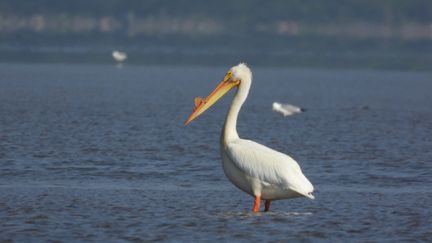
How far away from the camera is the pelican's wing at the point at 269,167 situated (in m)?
12.1

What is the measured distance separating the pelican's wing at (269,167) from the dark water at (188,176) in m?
0.36

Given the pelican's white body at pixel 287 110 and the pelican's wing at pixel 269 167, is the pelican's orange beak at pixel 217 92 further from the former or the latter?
the pelican's white body at pixel 287 110

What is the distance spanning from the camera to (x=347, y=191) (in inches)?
575

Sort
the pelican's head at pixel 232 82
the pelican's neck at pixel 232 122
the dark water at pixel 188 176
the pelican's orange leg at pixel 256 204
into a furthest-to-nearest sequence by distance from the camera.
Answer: the pelican's head at pixel 232 82 < the pelican's neck at pixel 232 122 < the pelican's orange leg at pixel 256 204 < the dark water at pixel 188 176

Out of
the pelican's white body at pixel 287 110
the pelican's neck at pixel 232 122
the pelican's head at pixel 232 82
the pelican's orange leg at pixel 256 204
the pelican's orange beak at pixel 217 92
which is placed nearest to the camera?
the pelican's orange leg at pixel 256 204

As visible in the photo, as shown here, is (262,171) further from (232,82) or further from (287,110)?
(287,110)

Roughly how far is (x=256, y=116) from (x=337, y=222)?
649 inches

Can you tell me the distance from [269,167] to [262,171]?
74mm

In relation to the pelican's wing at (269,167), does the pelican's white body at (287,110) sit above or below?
above

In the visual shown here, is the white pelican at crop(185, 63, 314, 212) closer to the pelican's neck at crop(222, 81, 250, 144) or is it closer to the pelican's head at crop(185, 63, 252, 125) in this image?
the pelican's neck at crop(222, 81, 250, 144)

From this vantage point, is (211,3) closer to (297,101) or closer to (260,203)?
(297,101)

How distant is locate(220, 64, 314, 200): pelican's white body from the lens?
1215 cm

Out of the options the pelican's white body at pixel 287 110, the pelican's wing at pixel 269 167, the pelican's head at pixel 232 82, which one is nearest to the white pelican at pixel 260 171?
the pelican's wing at pixel 269 167

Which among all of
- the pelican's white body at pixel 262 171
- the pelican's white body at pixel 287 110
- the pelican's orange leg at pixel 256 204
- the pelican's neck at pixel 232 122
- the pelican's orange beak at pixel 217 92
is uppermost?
the pelican's white body at pixel 287 110
